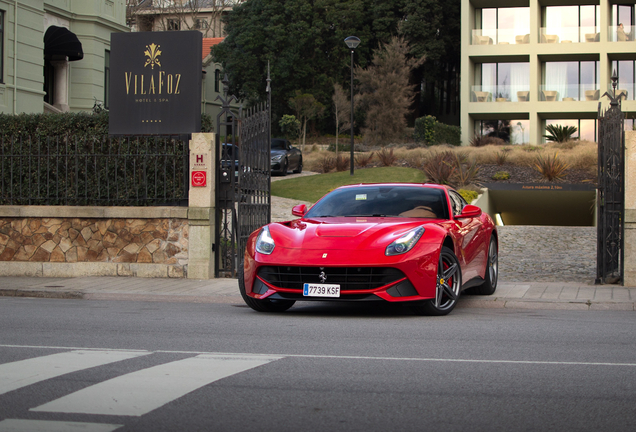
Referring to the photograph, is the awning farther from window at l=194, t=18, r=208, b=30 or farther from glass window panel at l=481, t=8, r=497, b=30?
window at l=194, t=18, r=208, b=30

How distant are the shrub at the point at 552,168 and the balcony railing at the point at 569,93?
64.3 feet

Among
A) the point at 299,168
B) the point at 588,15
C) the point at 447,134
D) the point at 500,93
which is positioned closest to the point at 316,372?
the point at 299,168

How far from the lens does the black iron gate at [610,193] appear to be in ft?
37.0

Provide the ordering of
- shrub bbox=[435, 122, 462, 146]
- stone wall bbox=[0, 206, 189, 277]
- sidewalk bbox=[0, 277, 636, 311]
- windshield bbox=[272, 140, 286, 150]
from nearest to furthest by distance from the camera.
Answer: sidewalk bbox=[0, 277, 636, 311]
stone wall bbox=[0, 206, 189, 277]
windshield bbox=[272, 140, 286, 150]
shrub bbox=[435, 122, 462, 146]

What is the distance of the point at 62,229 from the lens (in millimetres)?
12672

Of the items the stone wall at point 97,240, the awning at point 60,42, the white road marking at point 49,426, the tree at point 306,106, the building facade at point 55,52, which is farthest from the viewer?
the tree at point 306,106

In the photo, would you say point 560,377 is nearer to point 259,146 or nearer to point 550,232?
point 259,146

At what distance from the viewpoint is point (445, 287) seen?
860 cm

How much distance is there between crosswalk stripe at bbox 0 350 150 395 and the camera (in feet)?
16.9

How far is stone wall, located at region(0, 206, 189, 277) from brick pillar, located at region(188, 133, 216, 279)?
171 millimetres

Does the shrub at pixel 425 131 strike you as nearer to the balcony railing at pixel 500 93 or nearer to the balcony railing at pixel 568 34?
the balcony railing at pixel 500 93

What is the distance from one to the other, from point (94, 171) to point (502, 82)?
4037 centimetres

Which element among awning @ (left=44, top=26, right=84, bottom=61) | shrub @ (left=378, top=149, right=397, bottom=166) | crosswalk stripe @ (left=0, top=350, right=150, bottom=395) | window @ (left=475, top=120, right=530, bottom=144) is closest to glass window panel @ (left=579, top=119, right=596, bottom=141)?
window @ (left=475, top=120, right=530, bottom=144)

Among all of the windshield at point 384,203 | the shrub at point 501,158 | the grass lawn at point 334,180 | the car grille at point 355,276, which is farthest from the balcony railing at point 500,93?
the car grille at point 355,276
